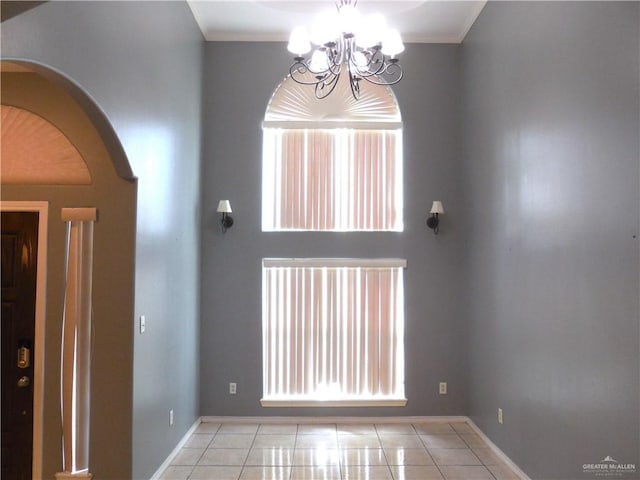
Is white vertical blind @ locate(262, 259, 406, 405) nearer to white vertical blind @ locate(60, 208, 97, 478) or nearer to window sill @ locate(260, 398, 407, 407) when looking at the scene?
window sill @ locate(260, 398, 407, 407)

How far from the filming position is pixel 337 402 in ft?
16.1

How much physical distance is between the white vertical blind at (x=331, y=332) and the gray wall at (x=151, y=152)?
0.82 m

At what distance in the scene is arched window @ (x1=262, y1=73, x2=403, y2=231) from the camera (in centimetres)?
510

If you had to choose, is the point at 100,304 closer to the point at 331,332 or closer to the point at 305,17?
the point at 331,332

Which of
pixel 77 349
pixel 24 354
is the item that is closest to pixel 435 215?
pixel 77 349

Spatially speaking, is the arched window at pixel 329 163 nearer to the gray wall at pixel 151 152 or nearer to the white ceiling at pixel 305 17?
the white ceiling at pixel 305 17

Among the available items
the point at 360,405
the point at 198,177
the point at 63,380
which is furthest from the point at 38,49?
the point at 360,405

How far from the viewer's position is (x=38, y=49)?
2.02 meters

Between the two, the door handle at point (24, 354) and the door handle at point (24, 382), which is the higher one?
the door handle at point (24, 354)

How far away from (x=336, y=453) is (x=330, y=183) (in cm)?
266

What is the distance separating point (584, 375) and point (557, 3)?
7.65ft

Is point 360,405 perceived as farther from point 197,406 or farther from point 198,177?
point 198,177

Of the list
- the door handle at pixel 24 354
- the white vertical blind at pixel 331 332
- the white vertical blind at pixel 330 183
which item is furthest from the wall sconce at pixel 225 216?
the door handle at pixel 24 354

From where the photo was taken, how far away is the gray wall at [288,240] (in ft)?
16.3
